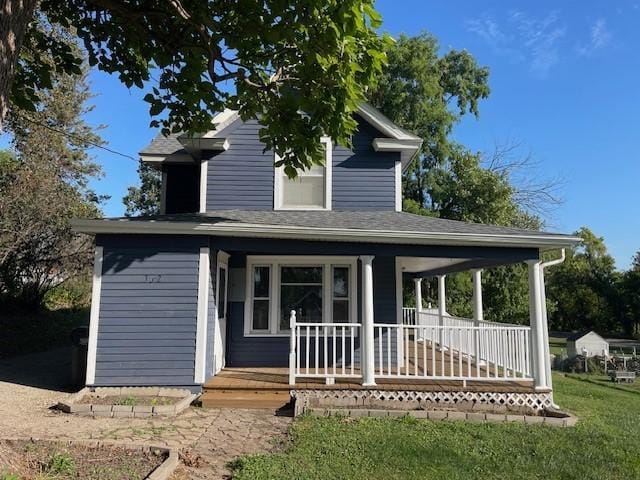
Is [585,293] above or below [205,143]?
below

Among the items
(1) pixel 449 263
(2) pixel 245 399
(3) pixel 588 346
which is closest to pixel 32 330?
(2) pixel 245 399

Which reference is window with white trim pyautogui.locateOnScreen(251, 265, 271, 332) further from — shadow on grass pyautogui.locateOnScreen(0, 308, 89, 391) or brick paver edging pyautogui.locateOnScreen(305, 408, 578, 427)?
shadow on grass pyautogui.locateOnScreen(0, 308, 89, 391)

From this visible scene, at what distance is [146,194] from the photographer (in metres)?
33.3

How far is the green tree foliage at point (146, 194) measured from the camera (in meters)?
32.9

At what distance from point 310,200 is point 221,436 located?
5.29 meters

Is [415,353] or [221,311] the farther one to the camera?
[221,311]

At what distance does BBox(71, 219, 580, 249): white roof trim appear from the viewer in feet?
25.6

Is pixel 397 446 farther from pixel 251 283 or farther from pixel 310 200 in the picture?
pixel 310 200

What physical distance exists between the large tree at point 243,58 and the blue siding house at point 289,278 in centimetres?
186

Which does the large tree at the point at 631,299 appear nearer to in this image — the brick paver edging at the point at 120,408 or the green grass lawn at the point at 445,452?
the green grass lawn at the point at 445,452

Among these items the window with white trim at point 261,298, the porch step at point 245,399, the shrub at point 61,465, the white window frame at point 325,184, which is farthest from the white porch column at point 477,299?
the shrub at point 61,465

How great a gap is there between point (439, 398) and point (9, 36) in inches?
281

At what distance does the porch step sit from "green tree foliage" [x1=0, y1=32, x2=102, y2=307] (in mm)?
10046

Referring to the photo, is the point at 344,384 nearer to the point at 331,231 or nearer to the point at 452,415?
the point at 452,415
